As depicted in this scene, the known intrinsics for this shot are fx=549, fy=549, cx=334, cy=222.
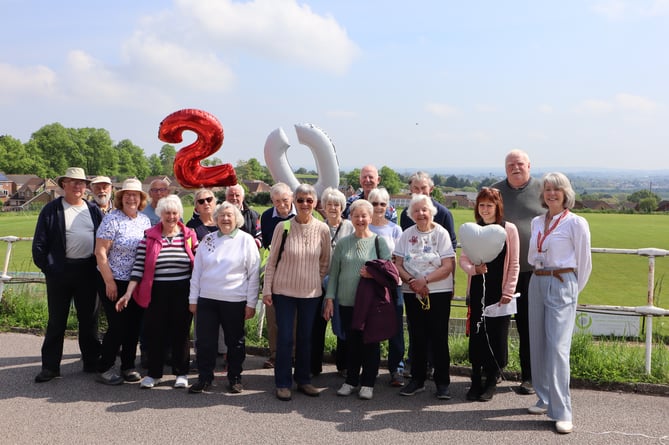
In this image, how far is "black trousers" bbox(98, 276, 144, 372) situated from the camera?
16.2ft

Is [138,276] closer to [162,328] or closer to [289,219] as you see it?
[162,328]

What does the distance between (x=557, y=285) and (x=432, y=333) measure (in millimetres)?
1068

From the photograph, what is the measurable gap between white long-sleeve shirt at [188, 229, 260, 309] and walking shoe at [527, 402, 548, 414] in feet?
7.67

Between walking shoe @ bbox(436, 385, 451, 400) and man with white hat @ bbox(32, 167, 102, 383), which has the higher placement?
man with white hat @ bbox(32, 167, 102, 383)

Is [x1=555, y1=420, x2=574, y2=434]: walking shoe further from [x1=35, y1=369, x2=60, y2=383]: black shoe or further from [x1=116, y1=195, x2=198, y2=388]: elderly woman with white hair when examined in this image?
[x1=35, y1=369, x2=60, y2=383]: black shoe

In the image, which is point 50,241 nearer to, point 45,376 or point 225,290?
point 45,376

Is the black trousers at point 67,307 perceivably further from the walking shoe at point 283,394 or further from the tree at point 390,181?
the tree at point 390,181

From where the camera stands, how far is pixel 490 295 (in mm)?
4379

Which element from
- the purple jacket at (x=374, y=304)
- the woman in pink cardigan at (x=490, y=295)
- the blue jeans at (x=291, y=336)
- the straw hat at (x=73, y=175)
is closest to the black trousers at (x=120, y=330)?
the straw hat at (x=73, y=175)

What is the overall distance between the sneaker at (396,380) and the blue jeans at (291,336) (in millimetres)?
752

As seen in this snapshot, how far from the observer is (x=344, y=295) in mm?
4566

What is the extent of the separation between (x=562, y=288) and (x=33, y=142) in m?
106

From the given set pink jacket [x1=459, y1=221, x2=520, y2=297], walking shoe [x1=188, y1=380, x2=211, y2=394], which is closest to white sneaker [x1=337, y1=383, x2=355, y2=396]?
walking shoe [x1=188, y1=380, x2=211, y2=394]

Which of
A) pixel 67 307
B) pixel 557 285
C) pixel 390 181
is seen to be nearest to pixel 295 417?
pixel 557 285
